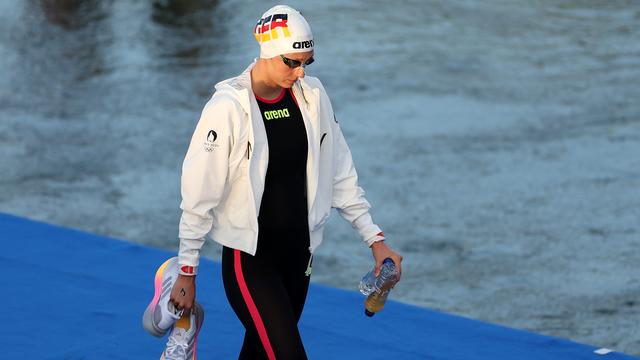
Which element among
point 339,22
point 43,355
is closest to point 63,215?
point 43,355

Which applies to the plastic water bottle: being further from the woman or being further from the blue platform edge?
the blue platform edge

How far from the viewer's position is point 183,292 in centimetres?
426

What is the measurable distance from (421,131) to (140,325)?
15.9ft

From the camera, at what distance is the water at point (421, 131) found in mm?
7480

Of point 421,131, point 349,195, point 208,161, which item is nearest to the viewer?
point 208,161

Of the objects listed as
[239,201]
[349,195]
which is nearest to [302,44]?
[239,201]

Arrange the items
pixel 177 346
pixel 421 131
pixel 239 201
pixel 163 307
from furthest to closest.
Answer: pixel 421 131 < pixel 177 346 < pixel 163 307 < pixel 239 201

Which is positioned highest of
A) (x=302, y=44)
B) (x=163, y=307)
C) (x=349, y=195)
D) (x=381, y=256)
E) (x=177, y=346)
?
(x=302, y=44)

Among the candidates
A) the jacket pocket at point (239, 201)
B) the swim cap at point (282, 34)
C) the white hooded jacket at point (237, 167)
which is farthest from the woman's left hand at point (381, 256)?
the swim cap at point (282, 34)

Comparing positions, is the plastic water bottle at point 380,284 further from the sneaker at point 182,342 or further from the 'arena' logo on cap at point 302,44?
the 'arena' logo on cap at point 302,44

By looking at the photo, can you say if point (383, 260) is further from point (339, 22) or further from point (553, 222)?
point (339, 22)

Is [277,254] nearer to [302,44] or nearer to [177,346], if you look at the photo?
[177,346]

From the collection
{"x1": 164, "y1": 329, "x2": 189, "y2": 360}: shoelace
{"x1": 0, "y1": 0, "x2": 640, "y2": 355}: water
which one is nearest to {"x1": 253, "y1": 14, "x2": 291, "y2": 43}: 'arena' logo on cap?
{"x1": 164, "y1": 329, "x2": 189, "y2": 360}: shoelace

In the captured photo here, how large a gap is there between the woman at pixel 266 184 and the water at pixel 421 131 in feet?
8.91
